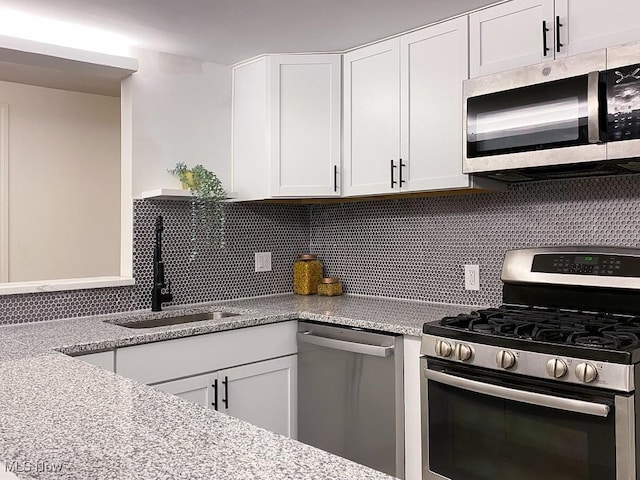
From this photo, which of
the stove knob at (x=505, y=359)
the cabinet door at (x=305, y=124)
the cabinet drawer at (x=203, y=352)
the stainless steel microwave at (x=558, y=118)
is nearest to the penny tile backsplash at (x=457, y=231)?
the stainless steel microwave at (x=558, y=118)

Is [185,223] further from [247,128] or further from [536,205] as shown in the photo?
[536,205]

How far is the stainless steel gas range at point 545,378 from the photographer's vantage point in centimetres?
166

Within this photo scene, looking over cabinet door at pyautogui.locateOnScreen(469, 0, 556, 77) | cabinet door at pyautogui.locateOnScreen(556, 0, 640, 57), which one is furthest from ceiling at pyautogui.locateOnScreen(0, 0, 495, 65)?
cabinet door at pyautogui.locateOnScreen(556, 0, 640, 57)

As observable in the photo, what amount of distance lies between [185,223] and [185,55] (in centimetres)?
90

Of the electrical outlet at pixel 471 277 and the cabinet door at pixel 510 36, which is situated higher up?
the cabinet door at pixel 510 36

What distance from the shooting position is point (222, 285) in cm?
321

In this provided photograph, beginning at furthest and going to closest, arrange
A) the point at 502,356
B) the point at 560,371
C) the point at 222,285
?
the point at 222,285
the point at 502,356
the point at 560,371

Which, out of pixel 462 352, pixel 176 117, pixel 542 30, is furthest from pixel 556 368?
pixel 176 117

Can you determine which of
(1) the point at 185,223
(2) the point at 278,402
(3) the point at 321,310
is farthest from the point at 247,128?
(2) the point at 278,402

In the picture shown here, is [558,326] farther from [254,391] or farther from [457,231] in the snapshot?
[254,391]

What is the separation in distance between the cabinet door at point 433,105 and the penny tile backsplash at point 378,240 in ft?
1.10

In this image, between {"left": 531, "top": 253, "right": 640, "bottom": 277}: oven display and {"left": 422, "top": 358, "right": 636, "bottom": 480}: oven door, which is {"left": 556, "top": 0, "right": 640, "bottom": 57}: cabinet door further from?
{"left": 422, "top": 358, "right": 636, "bottom": 480}: oven door

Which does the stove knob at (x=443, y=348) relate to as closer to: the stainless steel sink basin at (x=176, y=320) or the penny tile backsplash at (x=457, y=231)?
the penny tile backsplash at (x=457, y=231)

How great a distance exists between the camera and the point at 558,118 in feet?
6.86
